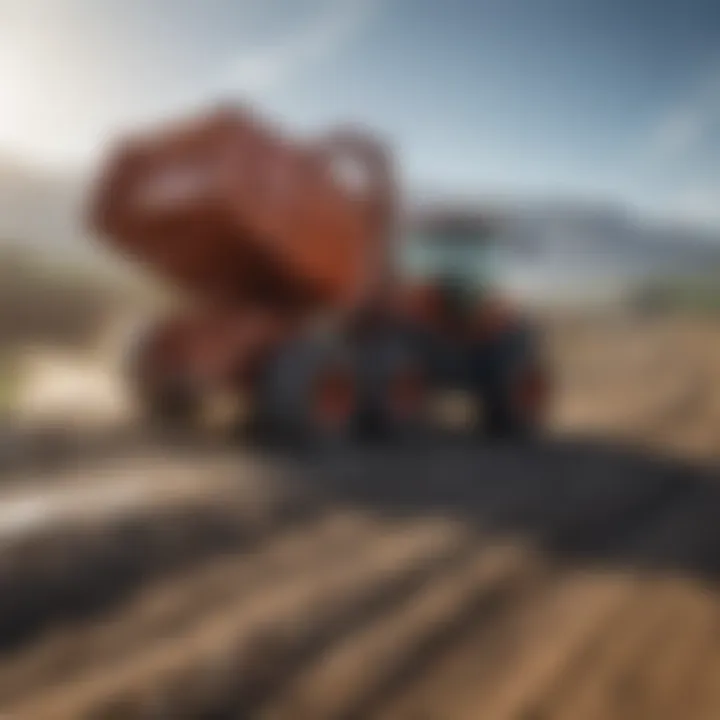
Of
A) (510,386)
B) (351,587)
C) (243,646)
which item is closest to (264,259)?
(510,386)

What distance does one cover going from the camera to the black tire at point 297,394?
256 inches

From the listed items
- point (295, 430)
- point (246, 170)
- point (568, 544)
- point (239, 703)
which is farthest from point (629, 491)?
point (239, 703)

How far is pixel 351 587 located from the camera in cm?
393

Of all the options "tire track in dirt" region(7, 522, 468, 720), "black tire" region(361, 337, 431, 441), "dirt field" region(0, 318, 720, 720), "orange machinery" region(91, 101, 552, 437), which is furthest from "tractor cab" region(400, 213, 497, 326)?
"tire track in dirt" region(7, 522, 468, 720)

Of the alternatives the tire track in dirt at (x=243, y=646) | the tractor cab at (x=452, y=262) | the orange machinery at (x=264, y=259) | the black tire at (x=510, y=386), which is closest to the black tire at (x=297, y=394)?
the orange machinery at (x=264, y=259)

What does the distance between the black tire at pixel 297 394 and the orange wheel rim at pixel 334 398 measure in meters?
0.02

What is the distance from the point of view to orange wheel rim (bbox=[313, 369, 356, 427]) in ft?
22.2

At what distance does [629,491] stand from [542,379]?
2610 mm

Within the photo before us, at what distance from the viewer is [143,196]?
6.50m

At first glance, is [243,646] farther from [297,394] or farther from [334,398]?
[334,398]

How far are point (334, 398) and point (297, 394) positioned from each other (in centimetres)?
45

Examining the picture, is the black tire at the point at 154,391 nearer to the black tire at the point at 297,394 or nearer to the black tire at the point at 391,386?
the black tire at the point at 297,394

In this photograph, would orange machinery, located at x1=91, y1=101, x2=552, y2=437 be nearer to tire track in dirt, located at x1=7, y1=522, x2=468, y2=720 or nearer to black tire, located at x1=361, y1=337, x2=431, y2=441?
black tire, located at x1=361, y1=337, x2=431, y2=441

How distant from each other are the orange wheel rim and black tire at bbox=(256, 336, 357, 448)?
0.07ft
